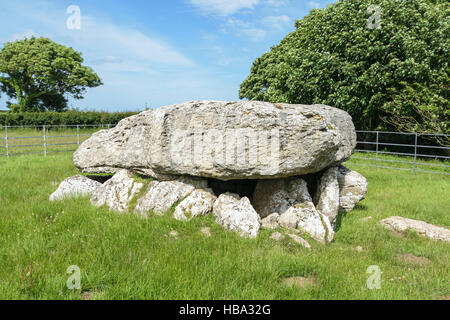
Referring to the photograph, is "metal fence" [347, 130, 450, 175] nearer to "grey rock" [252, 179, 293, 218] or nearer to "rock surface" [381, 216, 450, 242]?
"rock surface" [381, 216, 450, 242]

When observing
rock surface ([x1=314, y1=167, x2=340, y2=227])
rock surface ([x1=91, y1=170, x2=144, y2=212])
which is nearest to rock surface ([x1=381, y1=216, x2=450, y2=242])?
rock surface ([x1=314, y1=167, x2=340, y2=227])

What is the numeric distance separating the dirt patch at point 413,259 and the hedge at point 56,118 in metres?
22.3

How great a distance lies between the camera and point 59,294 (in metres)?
3.44

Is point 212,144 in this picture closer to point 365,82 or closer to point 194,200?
point 194,200

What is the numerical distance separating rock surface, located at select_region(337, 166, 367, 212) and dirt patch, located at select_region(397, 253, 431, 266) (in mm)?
2499

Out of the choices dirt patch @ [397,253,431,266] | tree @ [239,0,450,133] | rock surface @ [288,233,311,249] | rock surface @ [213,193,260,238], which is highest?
tree @ [239,0,450,133]

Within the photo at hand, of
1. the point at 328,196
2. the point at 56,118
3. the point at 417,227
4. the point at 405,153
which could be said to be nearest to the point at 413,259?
the point at 417,227

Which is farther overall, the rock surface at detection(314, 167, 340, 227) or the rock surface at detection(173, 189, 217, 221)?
the rock surface at detection(314, 167, 340, 227)

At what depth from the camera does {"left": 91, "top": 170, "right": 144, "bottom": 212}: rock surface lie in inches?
263

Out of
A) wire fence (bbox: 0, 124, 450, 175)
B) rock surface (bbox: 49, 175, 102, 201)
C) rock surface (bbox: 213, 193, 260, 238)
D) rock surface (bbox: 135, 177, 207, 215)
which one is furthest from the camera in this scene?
wire fence (bbox: 0, 124, 450, 175)

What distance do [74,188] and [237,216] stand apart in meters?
4.49

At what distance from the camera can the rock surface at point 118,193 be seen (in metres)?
6.67

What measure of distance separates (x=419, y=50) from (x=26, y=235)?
15877mm
